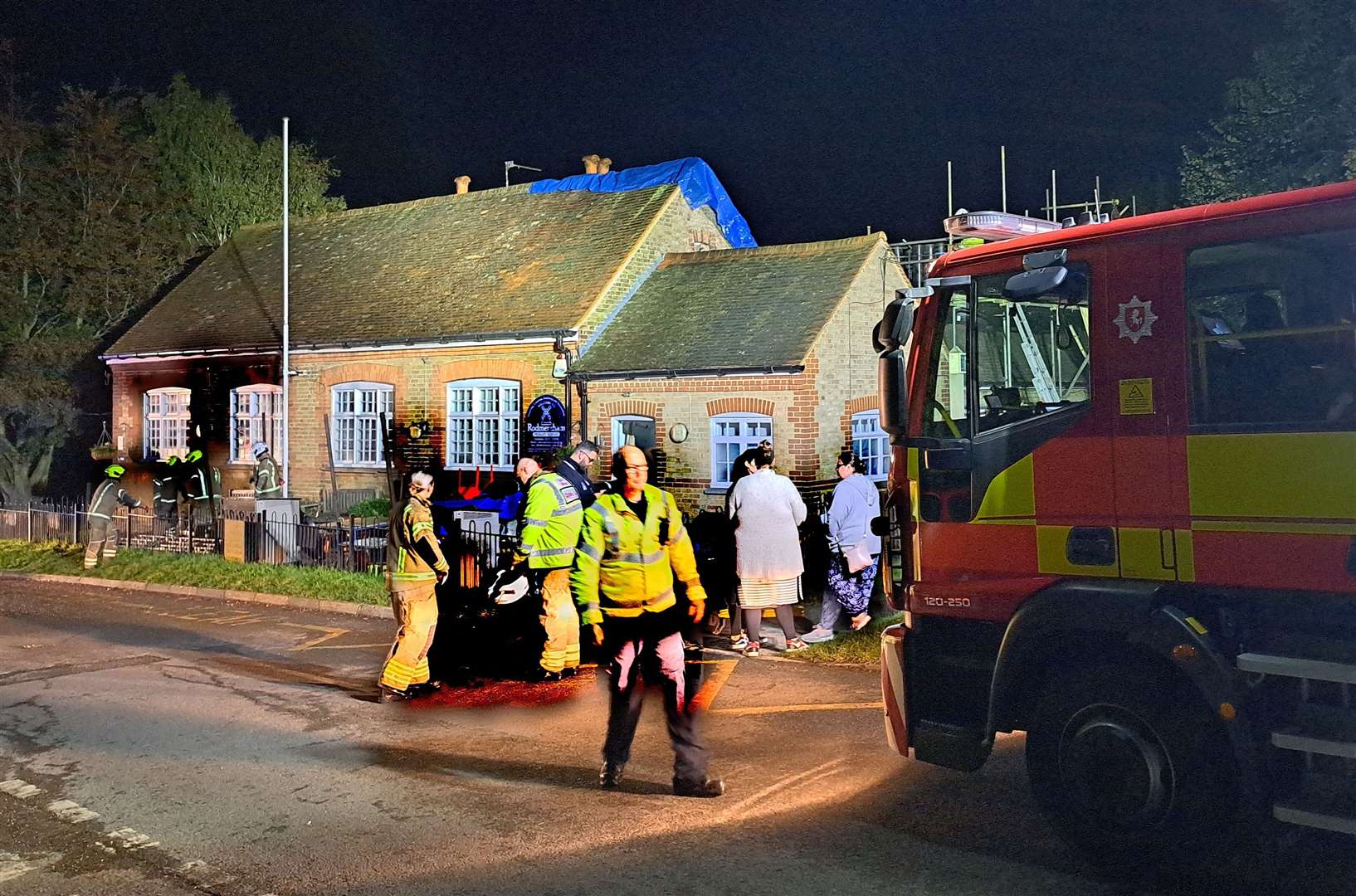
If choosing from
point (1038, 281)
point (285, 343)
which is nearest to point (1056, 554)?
point (1038, 281)

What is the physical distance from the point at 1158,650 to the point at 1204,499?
0.67 metres

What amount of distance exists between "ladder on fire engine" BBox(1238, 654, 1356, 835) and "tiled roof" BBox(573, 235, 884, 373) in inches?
531

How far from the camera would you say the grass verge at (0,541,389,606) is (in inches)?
574

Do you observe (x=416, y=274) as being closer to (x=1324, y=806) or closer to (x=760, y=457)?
(x=760, y=457)

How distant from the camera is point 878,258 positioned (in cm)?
2080

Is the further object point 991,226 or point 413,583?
point 413,583

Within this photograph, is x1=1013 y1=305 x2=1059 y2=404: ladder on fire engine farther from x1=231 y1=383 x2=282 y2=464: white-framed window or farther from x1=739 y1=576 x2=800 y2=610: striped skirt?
x1=231 y1=383 x2=282 y2=464: white-framed window

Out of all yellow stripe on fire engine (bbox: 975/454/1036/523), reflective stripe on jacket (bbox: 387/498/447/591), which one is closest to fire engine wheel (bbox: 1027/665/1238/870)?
yellow stripe on fire engine (bbox: 975/454/1036/523)

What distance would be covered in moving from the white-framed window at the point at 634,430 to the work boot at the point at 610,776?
13214mm

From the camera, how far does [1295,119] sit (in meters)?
21.2

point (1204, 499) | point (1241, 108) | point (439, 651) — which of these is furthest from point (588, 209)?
point (1204, 499)

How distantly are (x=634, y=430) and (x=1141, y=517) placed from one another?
15.5 metres

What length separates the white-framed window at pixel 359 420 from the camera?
24016mm

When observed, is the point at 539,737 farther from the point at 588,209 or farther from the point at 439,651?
the point at 588,209
